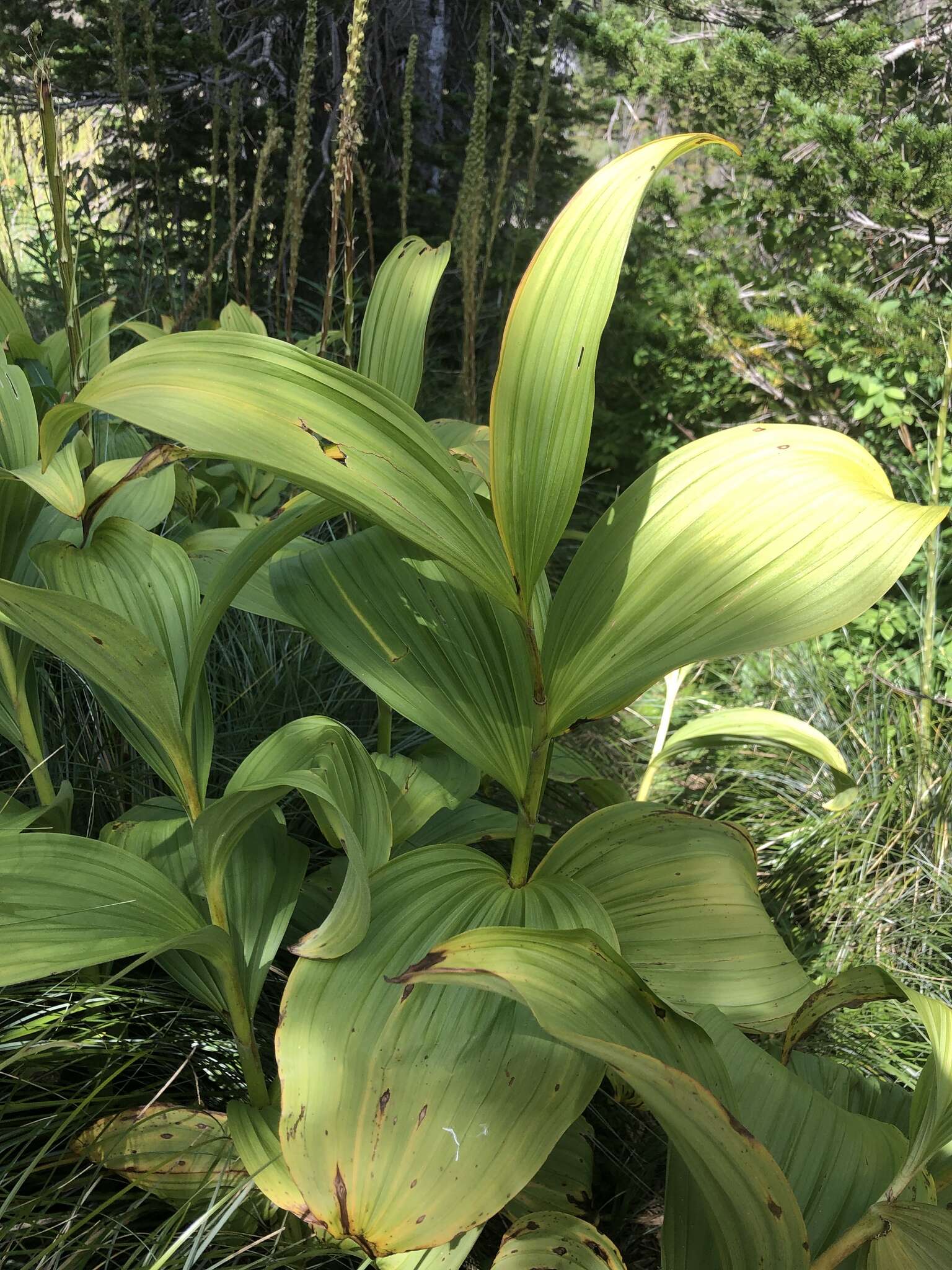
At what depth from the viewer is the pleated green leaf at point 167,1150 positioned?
101 cm

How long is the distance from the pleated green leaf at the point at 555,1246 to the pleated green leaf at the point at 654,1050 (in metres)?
0.13

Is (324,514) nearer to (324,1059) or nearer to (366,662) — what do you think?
(366,662)

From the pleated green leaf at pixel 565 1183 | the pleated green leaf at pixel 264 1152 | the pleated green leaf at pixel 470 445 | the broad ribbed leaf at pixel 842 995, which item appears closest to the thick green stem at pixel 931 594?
the pleated green leaf at pixel 470 445

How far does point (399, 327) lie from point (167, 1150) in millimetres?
1107

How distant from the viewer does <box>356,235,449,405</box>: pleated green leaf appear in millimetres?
1336

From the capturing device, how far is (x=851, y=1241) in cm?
77

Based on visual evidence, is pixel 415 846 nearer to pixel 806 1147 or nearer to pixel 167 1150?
pixel 167 1150

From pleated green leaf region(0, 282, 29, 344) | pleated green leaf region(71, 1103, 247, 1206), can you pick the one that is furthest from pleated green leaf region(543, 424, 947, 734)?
pleated green leaf region(0, 282, 29, 344)

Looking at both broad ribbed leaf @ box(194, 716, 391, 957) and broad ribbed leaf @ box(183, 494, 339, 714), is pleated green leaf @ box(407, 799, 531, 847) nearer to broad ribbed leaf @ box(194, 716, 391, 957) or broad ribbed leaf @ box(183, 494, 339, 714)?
broad ribbed leaf @ box(194, 716, 391, 957)

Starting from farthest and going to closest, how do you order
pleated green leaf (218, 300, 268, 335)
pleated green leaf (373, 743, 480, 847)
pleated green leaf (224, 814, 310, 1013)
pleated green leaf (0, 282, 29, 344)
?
pleated green leaf (218, 300, 268, 335), pleated green leaf (0, 282, 29, 344), pleated green leaf (373, 743, 480, 847), pleated green leaf (224, 814, 310, 1013)

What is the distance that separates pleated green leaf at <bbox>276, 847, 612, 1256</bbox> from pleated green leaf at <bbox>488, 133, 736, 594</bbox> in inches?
16.8

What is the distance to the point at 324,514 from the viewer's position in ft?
3.15

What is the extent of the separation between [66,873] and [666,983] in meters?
0.63

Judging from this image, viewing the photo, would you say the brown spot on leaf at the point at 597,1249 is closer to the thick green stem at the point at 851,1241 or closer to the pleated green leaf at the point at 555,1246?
the pleated green leaf at the point at 555,1246
